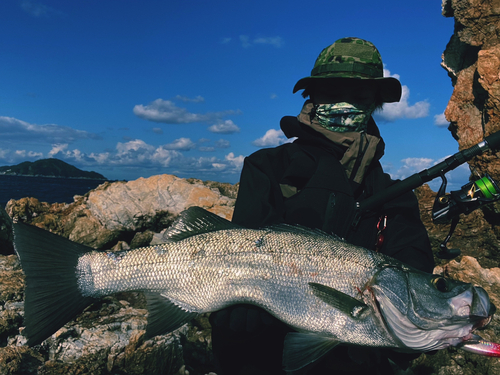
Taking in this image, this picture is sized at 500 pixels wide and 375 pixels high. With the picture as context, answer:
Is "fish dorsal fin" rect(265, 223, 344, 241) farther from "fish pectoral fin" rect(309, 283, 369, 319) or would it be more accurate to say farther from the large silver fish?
"fish pectoral fin" rect(309, 283, 369, 319)

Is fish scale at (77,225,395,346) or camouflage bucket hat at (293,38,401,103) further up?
camouflage bucket hat at (293,38,401,103)

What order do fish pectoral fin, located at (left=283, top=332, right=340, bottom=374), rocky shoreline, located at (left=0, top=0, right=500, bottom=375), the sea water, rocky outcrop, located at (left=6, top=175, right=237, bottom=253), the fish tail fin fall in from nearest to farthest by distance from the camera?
fish pectoral fin, located at (left=283, top=332, right=340, bottom=374), the fish tail fin, rocky shoreline, located at (left=0, top=0, right=500, bottom=375), rocky outcrop, located at (left=6, top=175, right=237, bottom=253), the sea water

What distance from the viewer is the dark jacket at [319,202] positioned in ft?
9.86

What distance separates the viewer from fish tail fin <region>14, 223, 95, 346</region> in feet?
8.00

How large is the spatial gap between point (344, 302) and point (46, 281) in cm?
231

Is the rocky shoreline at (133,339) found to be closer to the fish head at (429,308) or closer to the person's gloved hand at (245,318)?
the person's gloved hand at (245,318)

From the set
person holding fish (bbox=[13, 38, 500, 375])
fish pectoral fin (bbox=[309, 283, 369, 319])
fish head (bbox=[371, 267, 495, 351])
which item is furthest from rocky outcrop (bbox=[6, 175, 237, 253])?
fish head (bbox=[371, 267, 495, 351])

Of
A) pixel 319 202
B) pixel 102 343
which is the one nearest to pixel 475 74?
pixel 319 202

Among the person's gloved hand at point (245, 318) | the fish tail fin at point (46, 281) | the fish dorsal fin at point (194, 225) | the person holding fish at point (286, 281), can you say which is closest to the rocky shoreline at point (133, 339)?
the fish dorsal fin at point (194, 225)

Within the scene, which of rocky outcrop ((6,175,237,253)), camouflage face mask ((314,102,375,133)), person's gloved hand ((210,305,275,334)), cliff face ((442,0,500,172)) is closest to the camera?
person's gloved hand ((210,305,275,334))

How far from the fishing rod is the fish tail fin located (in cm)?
264

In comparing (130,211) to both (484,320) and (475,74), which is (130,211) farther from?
(475,74)

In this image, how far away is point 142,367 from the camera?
439cm

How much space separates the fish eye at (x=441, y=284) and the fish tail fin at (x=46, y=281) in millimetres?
2648
